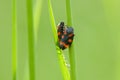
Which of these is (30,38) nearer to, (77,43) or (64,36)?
(64,36)

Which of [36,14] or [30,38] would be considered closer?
[30,38]

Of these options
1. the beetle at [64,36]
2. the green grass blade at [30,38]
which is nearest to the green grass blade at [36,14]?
the beetle at [64,36]

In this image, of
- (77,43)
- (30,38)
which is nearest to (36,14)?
(30,38)

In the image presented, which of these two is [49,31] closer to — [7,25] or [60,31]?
[7,25]

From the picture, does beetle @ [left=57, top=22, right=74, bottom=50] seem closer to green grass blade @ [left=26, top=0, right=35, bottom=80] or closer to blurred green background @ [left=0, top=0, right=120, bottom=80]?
green grass blade @ [left=26, top=0, right=35, bottom=80]

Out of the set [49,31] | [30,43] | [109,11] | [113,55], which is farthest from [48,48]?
[30,43]

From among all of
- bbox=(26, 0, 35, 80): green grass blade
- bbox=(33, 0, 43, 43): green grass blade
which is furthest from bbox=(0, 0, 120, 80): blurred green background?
bbox=(26, 0, 35, 80): green grass blade

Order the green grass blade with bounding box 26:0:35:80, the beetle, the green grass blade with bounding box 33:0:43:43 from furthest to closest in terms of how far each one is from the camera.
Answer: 1. the green grass blade with bounding box 33:0:43:43
2. the beetle
3. the green grass blade with bounding box 26:0:35:80

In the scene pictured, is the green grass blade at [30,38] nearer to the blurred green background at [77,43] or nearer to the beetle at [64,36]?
the beetle at [64,36]
